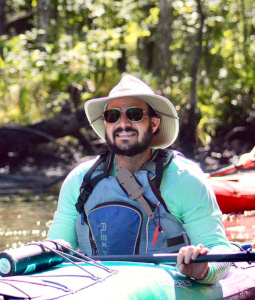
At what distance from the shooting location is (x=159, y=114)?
4016 millimetres

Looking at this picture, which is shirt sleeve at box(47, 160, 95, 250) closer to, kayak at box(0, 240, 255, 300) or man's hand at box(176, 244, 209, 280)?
kayak at box(0, 240, 255, 300)

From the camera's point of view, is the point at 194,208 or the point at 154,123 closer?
the point at 194,208

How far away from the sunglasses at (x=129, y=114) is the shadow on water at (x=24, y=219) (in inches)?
117

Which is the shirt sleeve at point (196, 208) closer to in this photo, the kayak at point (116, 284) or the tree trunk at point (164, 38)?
the kayak at point (116, 284)

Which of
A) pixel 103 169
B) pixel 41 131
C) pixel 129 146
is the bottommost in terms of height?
pixel 41 131

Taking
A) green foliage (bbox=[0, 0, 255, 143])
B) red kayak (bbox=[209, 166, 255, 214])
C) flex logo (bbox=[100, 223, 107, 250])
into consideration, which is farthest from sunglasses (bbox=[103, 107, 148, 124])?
green foliage (bbox=[0, 0, 255, 143])

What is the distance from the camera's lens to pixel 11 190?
1134 centimetres

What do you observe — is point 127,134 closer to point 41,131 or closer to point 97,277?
point 97,277

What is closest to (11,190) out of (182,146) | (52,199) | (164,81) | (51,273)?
(52,199)

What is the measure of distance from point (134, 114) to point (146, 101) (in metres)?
0.15

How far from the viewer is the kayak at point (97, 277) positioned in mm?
2947

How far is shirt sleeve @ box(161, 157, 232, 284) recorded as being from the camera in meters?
3.55

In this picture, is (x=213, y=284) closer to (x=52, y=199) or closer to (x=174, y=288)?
(x=174, y=288)

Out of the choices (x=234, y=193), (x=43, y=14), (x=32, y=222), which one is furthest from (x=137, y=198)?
(x=43, y=14)
